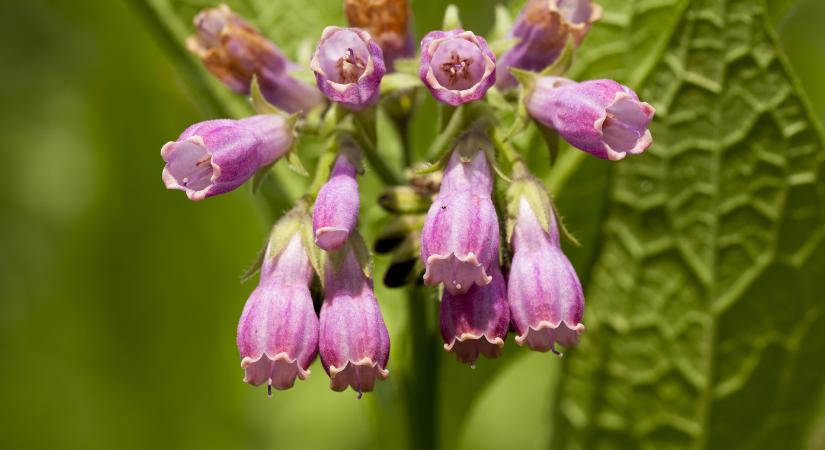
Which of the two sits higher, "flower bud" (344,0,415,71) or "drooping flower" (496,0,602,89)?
"flower bud" (344,0,415,71)

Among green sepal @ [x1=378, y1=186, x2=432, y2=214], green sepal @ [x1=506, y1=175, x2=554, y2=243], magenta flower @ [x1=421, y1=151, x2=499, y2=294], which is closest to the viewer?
magenta flower @ [x1=421, y1=151, x2=499, y2=294]

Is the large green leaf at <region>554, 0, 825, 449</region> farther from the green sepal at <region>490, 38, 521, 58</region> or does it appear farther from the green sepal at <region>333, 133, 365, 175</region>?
the green sepal at <region>333, 133, 365, 175</region>

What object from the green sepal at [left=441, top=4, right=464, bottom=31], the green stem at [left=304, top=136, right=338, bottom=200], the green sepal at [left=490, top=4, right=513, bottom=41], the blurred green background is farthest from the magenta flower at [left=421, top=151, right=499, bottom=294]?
the blurred green background

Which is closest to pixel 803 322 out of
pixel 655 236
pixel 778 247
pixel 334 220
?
A: pixel 778 247

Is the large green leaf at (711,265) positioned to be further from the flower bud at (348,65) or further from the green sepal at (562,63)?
the flower bud at (348,65)

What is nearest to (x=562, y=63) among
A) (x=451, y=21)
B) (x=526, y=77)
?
(x=526, y=77)
